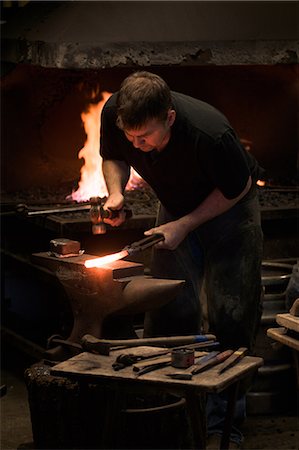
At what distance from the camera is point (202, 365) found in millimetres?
4051

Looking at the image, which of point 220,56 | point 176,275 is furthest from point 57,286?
point 220,56

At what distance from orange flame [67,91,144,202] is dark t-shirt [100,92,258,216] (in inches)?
73.1

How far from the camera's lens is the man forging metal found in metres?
4.69

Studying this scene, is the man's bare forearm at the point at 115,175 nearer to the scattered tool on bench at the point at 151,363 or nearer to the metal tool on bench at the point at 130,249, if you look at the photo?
the metal tool on bench at the point at 130,249

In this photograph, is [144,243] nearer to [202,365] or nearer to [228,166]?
[228,166]

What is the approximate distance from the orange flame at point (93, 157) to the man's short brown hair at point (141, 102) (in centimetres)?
245

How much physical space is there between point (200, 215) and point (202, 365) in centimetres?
90

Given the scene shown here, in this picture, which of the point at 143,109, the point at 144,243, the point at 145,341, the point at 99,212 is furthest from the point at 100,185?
the point at 145,341

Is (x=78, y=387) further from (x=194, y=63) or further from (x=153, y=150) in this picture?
(x=194, y=63)

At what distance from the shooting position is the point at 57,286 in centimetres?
602

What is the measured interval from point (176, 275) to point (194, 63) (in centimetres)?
166

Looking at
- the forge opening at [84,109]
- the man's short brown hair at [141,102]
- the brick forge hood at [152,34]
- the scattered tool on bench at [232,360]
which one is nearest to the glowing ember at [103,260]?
the man's short brown hair at [141,102]

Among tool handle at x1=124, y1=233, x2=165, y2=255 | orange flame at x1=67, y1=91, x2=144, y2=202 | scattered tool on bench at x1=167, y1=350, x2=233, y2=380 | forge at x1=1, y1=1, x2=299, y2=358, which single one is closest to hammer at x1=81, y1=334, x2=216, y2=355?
scattered tool on bench at x1=167, y1=350, x2=233, y2=380

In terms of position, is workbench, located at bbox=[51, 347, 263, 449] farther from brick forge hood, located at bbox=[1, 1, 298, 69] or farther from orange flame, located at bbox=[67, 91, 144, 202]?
orange flame, located at bbox=[67, 91, 144, 202]
